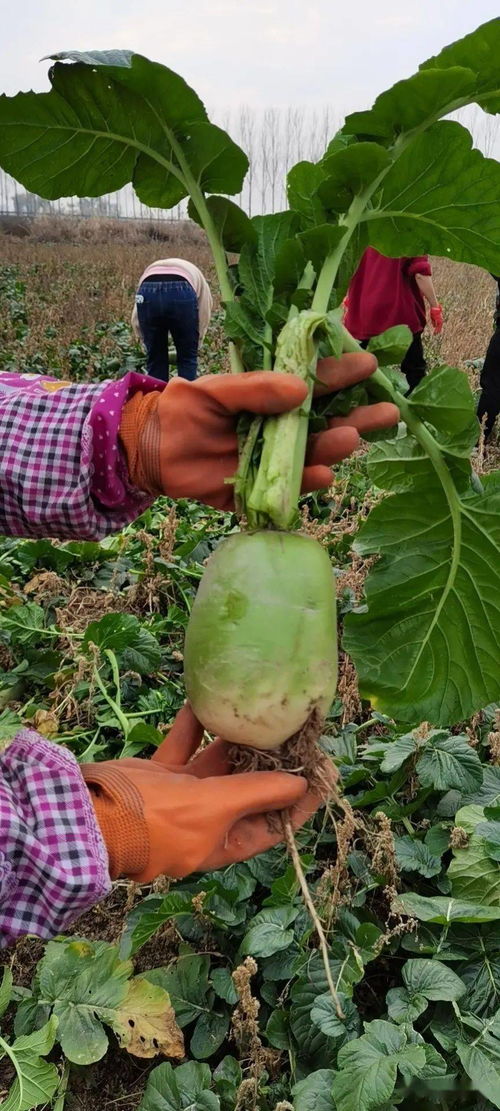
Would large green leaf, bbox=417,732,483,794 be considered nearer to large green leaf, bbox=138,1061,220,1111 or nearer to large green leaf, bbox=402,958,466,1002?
large green leaf, bbox=402,958,466,1002

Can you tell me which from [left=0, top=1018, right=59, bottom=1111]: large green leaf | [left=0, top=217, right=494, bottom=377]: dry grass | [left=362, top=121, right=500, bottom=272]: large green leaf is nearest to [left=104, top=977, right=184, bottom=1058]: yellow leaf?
[left=0, top=1018, right=59, bottom=1111]: large green leaf

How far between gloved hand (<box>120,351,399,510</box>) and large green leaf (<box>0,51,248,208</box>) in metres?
0.42

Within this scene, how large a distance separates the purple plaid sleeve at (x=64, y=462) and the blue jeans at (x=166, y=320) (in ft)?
11.8

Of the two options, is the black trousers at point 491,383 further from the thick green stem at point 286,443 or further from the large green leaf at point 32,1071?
the large green leaf at point 32,1071

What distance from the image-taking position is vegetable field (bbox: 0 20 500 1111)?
1.34m

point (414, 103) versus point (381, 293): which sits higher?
point (414, 103)

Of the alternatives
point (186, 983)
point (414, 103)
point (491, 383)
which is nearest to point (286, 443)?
point (414, 103)

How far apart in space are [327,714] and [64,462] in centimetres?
74

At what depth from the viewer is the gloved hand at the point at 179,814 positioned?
127cm

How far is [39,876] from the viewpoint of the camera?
1.16 metres

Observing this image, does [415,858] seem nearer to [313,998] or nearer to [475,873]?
[475,873]

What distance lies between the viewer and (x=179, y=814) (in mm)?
1296

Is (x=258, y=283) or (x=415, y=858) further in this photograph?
(x=415, y=858)

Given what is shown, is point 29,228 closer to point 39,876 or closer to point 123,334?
point 123,334
